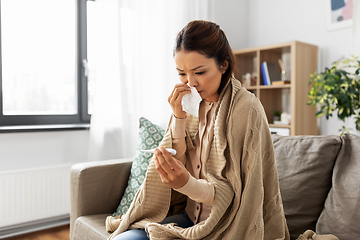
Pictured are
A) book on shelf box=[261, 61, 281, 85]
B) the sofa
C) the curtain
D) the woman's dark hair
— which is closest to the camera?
the woman's dark hair

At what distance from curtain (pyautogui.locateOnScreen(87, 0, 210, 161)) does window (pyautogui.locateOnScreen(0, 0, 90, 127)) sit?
20cm

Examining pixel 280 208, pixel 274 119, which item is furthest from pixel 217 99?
pixel 274 119

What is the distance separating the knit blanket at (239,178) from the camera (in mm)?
1066

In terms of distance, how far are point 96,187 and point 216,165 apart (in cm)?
75

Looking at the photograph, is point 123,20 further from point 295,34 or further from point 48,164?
point 295,34

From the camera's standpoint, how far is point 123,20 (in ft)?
8.38

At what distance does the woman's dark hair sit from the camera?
3.66ft

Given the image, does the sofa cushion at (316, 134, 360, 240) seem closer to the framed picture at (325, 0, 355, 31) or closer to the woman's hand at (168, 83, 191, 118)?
the woman's hand at (168, 83, 191, 118)

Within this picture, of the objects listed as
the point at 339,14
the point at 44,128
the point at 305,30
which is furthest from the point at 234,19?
the point at 44,128

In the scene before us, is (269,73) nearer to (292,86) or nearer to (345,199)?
(292,86)

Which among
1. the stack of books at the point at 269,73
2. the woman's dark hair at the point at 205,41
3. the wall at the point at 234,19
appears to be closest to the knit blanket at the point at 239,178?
the woman's dark hair at the point at 205,41

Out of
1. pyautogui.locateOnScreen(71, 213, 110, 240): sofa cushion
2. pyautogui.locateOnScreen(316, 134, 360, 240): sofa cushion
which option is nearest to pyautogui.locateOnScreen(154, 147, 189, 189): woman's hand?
pyautogui.locateOnScreen(71, 213, 110, 240): sofa cushion

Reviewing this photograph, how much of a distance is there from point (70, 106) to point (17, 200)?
34.1 inches

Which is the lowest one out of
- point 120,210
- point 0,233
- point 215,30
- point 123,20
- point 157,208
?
point 0,233
